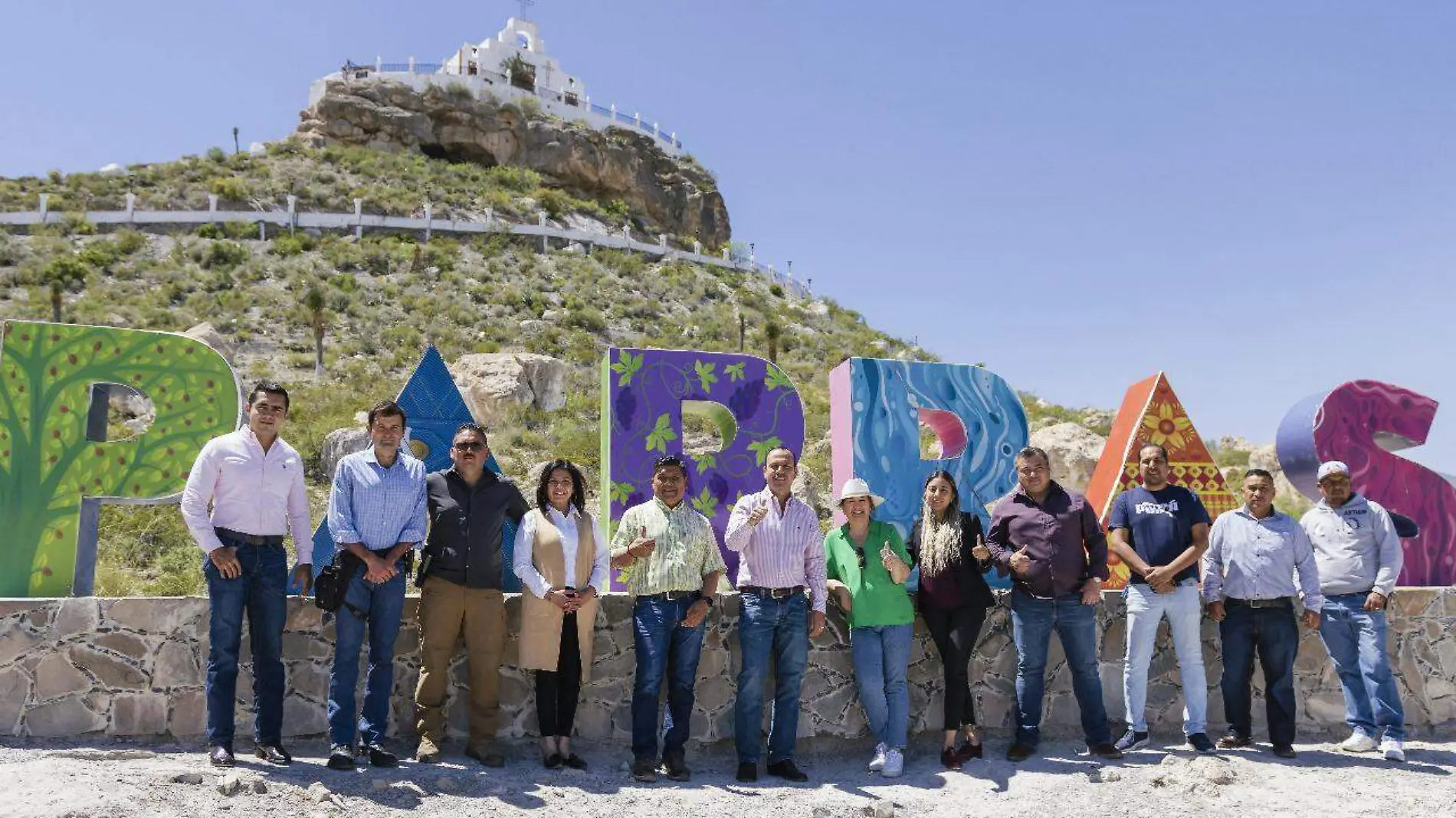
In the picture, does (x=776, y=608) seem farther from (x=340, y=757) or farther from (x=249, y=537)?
(x=249, y=537)

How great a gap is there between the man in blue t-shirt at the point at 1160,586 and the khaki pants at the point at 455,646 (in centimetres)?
366

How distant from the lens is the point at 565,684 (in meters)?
5.16

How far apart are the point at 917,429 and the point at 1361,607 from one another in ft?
9.65

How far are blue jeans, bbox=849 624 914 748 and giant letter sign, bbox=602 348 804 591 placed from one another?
137 cm

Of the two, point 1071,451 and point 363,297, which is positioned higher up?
point 363,297

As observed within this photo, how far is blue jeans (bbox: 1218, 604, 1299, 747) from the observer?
5754mm

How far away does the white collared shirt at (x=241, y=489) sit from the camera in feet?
15.4

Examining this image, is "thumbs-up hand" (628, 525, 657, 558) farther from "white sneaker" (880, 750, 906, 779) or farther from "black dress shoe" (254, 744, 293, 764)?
"black dress shoe" (254, 744, 293, 764)

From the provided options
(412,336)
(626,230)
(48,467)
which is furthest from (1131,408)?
(626,230)

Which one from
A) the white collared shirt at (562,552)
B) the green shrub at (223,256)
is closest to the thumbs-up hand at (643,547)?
the white collared shirt at (562,552)

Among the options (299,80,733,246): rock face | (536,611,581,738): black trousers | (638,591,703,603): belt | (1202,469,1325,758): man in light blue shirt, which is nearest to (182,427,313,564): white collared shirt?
(536,611,581,738): black trousers

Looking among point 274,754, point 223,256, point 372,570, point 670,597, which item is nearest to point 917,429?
point 670,597

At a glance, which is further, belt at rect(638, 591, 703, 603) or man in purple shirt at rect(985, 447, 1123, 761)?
man in purple shirt at rect(985, 447, 1123, 761)

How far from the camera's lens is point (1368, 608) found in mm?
5758
